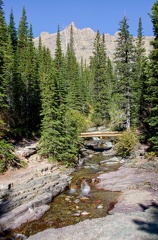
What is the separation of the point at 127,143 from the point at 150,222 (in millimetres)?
17718

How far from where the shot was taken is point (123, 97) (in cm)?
3697

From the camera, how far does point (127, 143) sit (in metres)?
30.1

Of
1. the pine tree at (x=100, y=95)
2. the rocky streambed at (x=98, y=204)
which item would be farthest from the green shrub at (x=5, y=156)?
the pine tree at (x=100, y=95)

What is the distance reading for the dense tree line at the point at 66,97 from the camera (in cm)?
2600

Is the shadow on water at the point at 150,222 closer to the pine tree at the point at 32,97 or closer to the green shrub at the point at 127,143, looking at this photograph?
the green shrub at the point at 127,143

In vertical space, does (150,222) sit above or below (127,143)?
below

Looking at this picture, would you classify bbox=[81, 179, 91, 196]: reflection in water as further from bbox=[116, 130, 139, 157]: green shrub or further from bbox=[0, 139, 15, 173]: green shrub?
bbox=[116, 130, 139, 157]: green shrub

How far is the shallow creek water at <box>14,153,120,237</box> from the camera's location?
46.2ft

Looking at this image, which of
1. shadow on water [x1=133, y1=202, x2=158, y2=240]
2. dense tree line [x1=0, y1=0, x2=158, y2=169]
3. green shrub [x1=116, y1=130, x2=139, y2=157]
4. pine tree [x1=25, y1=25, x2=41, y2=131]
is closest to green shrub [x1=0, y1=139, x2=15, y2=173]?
dense tree line [x1=0, y1=0, x2=158, y2=169]

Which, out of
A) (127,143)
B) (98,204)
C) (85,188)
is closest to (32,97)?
(127,143)

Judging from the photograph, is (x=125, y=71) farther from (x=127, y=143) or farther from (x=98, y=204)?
(x=98, y=204)

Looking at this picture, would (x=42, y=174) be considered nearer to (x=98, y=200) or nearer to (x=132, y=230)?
(x=98, y=200)

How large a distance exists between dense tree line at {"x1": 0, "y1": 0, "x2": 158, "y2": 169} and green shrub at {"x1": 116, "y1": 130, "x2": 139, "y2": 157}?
4.95 ft

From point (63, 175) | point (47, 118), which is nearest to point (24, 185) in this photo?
point (63, 175)
